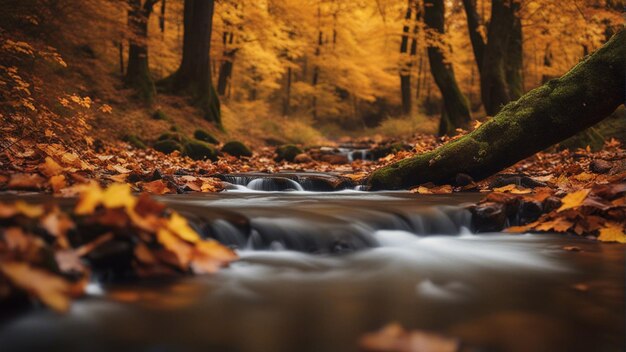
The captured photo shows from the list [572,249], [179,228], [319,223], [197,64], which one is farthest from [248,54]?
[179,228]

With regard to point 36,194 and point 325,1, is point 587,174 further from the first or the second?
point 325,1

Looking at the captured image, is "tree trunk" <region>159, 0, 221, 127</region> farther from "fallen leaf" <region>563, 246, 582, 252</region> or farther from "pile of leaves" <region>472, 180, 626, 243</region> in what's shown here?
"fallen leaf" <region>563, 246, 582, 252</region>

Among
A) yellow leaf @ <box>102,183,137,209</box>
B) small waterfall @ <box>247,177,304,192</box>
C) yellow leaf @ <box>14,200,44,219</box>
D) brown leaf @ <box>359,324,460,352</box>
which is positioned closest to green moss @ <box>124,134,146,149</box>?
small waterfall @ <box>247,177,304,192</box>

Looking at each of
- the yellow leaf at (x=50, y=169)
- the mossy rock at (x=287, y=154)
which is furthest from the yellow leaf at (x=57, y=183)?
the mossy rock at (x=287, y=154)

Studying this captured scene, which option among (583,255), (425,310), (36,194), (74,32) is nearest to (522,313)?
(425,310)

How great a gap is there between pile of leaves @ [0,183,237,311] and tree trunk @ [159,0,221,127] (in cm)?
1358

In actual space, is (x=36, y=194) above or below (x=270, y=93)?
below

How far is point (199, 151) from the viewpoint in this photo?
10.9 m

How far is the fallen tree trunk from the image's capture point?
16.9 ft

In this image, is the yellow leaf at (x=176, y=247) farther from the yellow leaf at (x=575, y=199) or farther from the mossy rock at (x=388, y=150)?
the mossy rock at (x=388, y=150)

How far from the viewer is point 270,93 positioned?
34938mm

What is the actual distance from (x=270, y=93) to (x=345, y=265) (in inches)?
1296

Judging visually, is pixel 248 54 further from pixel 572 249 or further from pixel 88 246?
pixel 88 246

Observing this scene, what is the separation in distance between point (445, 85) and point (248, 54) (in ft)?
36.8
